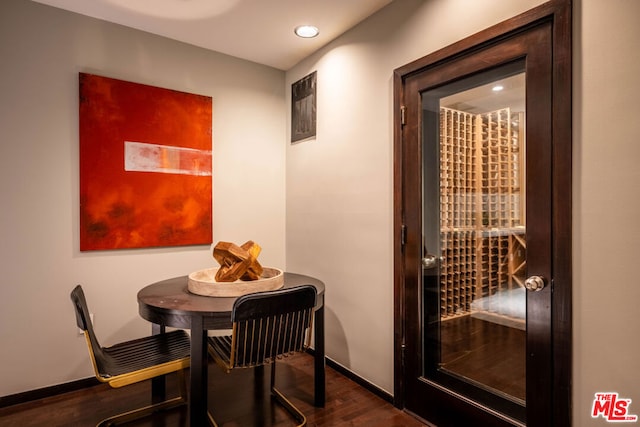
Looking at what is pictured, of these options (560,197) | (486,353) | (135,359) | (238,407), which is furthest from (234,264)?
(560,197)

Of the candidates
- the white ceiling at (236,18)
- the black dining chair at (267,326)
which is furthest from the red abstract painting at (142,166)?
the black dining chair at (267,326)

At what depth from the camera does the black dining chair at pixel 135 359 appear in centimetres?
178

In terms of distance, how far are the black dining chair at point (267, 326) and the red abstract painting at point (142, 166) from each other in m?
1.30

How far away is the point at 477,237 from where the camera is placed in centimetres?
197

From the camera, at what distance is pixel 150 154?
9.23 feet

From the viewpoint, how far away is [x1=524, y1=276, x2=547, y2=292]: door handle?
161cm

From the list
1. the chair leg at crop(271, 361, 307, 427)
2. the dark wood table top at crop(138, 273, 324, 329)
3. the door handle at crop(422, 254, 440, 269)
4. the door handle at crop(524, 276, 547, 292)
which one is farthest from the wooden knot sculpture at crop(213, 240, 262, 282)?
the door handle at crop(524, 276, 547, 292)

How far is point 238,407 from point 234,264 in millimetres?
952

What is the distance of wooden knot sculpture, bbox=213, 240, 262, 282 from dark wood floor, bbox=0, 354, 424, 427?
0.86 m

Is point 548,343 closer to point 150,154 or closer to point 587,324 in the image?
point 587,324

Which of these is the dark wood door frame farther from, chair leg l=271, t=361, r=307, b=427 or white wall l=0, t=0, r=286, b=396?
white wall l=0, t=0, r=286, b=396

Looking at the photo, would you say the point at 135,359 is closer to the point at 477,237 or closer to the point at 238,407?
the point at 238,407

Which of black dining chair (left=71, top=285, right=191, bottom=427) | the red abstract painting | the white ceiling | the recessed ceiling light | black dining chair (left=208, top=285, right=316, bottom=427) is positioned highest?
the white ceiling

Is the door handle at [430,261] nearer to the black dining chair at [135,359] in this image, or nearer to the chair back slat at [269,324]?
the chair back slat at [269,324]
